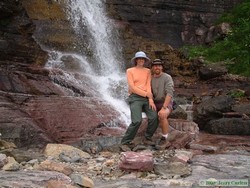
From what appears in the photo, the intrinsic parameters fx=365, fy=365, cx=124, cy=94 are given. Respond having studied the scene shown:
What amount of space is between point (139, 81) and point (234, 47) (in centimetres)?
1853

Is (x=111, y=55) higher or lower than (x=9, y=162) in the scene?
higher

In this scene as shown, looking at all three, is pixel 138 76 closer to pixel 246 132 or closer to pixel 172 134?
pixel 172 134

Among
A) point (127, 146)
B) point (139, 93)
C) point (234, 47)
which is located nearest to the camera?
point (139, 93)

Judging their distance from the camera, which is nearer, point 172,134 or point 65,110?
point 172,134

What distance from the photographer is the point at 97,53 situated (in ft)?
72.1

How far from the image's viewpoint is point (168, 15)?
27453 mm

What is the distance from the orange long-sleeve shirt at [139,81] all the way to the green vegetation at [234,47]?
15398 millimetres

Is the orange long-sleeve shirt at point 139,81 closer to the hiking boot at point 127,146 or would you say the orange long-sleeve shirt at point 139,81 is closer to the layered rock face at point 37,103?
the hiking boot at point 127,146

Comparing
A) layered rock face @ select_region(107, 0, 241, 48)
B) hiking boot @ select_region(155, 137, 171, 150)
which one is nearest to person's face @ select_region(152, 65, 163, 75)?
hiking boot @ select_region(155, 137, 171, 150)

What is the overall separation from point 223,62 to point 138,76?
16918 millimetres

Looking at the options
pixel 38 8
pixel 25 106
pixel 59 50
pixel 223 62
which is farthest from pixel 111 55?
pixel 25 106

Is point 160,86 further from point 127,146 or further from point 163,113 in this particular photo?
point 127,146

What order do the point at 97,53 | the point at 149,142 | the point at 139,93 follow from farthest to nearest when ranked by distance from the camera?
the point at 97,53, the point at 149,142, the point at 139,93

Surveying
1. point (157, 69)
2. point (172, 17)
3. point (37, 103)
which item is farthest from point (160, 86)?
point (172, 17)
